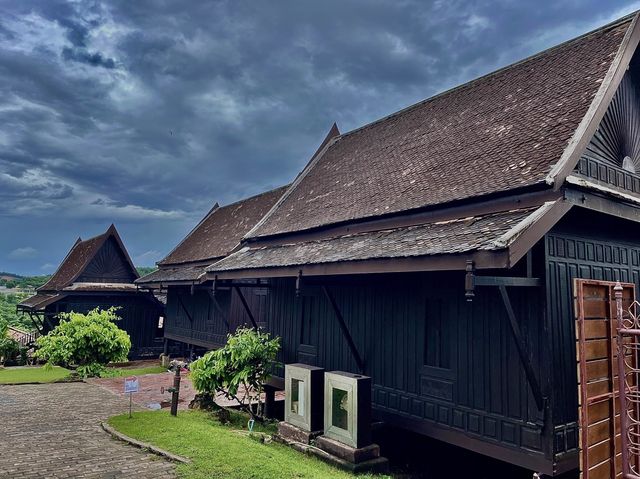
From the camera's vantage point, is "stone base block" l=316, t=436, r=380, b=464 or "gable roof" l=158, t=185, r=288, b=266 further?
"gable roof" l=158, t=185, r=288, b=266

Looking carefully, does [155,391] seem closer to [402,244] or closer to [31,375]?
[31,375]

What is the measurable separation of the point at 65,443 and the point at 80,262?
18.5 meters

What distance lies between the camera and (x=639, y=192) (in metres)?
8.54

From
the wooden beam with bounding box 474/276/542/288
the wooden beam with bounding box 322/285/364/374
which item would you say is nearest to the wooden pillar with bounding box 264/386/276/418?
the wooden beam with bounding box 322/285/364/374

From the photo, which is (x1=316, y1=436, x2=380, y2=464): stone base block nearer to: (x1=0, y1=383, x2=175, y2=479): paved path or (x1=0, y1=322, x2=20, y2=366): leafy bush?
(x1=0, y1=383, x2=175, y2=479): paved path

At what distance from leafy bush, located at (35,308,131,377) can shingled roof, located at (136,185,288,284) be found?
323cm

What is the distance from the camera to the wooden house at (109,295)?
75.3 ft

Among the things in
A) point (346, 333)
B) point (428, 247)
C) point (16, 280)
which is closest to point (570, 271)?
point (428, 247)

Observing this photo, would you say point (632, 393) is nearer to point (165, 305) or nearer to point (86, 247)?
point (165, 305)

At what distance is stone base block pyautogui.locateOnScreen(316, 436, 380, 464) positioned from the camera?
24.5ft

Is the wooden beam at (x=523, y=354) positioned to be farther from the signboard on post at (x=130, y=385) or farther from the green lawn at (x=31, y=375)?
the green lawn at (x=31, y=375)

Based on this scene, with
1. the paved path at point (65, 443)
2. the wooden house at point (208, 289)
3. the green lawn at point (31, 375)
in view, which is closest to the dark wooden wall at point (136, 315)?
the wooden house at point (208, 289)

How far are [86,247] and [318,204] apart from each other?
18.9 m

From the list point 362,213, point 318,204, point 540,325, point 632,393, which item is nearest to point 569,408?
point 540,325
